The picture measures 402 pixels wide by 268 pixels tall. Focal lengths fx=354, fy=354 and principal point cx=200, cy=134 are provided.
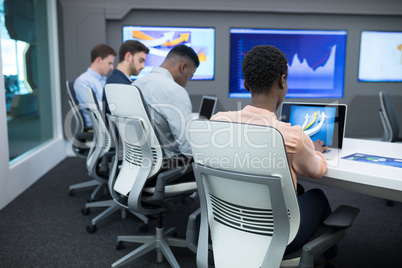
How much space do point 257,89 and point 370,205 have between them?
7.67 feet

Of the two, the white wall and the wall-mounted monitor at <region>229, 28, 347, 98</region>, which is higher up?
the wall-mounted monitor at <region>229, 28, 347, 98</region>

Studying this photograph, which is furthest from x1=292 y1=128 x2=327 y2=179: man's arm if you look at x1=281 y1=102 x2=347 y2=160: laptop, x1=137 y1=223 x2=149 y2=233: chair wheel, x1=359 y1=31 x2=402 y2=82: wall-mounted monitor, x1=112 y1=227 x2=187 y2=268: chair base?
x1=359 y1=31 x2=402 y2=82: wall-mounted monitor

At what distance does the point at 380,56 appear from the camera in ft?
16.5

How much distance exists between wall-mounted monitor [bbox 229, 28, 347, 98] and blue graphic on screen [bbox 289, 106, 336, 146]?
3001 millimetres

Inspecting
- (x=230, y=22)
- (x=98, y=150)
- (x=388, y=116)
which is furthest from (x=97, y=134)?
(x=230, y=22)

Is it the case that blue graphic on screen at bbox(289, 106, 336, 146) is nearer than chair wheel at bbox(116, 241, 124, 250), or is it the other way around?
blue graphic on screen at bbox(289, 106, 336, 146)

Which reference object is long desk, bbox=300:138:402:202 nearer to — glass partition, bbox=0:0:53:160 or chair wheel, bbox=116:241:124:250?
chair wheel, bbox=116:241:124:250

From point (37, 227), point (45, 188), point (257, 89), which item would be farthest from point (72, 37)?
point (257, 89)

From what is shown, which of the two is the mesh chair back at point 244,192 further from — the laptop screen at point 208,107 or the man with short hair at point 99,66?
the man with short hair at point 99,66

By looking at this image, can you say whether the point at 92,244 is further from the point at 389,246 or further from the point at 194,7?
the point at 194,7

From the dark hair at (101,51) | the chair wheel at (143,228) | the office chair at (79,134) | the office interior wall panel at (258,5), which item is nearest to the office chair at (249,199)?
the chair wheel at (143,228)

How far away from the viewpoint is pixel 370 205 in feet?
10.2

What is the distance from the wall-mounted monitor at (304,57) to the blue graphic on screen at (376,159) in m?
3.24

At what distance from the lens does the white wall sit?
3020 millimetres
